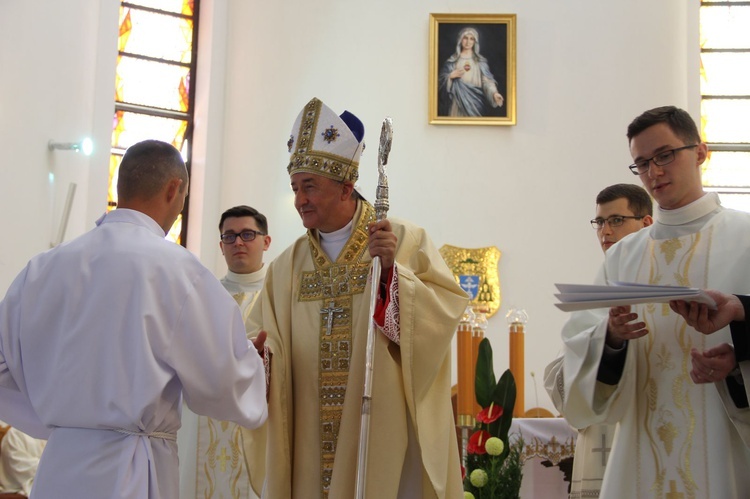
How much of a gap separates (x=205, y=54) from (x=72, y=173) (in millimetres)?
2442

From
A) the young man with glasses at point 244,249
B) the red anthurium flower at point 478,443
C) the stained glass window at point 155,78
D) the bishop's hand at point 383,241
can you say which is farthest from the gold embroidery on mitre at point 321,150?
the stained glass window at point 155,78

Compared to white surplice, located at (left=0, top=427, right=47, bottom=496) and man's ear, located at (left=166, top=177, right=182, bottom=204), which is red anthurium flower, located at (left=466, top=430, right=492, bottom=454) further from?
white surplice, located at (left=0, top=427, right=47, bottom=496)

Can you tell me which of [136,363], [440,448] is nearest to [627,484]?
[440,448]

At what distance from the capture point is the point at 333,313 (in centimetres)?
407

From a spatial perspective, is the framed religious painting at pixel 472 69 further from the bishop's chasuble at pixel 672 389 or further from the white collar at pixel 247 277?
the bishop's chasuble at pixel 672 389

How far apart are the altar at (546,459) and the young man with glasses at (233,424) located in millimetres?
1575

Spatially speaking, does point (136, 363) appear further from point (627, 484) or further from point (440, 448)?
point (627, 484)

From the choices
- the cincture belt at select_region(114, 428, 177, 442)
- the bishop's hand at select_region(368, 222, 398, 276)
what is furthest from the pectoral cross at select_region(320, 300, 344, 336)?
the cincture belt at select_region(114, 428, 177, 442)

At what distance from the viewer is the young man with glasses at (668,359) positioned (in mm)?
3277

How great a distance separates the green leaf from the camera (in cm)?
528

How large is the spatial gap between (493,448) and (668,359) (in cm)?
179

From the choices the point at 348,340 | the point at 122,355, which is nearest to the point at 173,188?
Result: the point at 122,355

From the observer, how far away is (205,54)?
426 inches

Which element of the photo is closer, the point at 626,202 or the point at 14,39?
the point at 626,202
